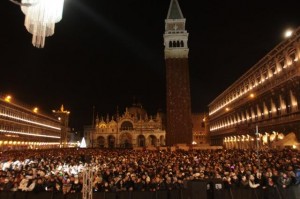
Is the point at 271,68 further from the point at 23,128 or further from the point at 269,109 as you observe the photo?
the point at 23,128

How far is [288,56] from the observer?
114 ft

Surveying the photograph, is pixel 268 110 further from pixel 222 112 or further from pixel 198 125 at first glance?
pixel 198 125

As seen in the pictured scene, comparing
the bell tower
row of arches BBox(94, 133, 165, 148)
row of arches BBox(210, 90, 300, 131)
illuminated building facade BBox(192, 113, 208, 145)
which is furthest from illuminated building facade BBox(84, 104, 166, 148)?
row of arches BBox(210, 90, 300, 131)

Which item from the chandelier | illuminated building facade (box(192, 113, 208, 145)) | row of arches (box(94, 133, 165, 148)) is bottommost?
the chandelier

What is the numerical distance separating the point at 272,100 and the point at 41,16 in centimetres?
3856

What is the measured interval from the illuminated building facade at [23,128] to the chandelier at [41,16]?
56620mm

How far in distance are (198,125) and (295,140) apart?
77.1 m

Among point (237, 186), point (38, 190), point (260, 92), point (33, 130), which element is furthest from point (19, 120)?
point (237, 186)

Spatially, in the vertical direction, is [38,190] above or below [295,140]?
below

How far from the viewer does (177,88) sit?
197 feet

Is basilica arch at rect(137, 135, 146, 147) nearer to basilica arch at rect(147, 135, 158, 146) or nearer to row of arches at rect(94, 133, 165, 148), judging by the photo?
row of arches at rect(94, 133, 165, 148)

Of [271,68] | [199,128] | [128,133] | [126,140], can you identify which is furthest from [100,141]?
[271,68]

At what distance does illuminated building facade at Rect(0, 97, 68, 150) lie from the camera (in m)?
59.1

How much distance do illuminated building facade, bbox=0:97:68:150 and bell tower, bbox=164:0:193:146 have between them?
36242 mm
